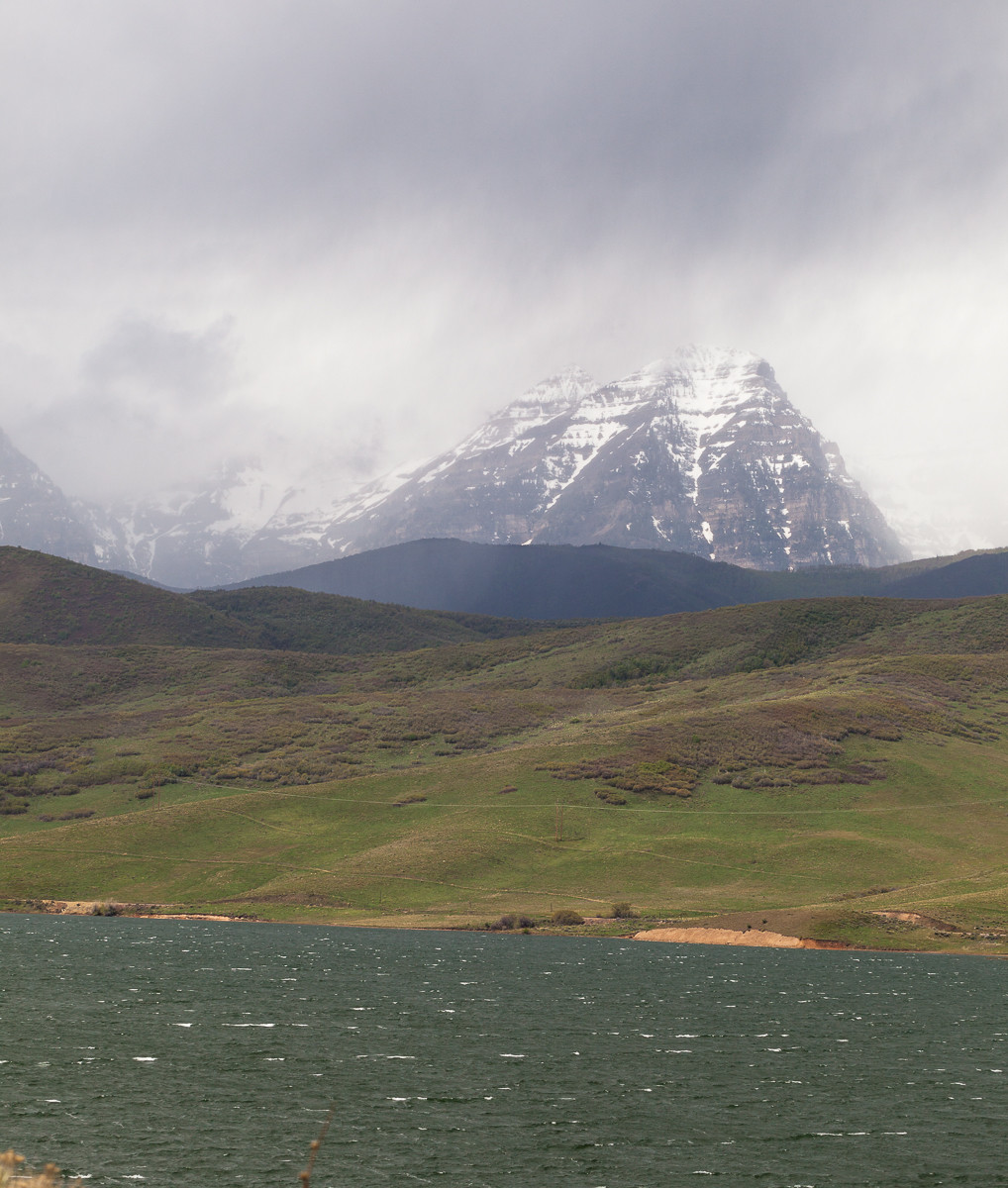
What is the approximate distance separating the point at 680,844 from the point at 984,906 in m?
31.9

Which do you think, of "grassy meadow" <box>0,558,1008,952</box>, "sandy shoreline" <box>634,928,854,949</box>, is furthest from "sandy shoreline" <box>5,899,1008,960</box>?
"grassy meadow" <box>0,558,1008,952</box>

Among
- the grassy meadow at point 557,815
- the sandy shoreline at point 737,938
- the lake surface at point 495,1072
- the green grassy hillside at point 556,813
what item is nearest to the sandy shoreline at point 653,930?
the sandy shoreline at point 737,938

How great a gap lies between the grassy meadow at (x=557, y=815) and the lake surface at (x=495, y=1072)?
32761mm

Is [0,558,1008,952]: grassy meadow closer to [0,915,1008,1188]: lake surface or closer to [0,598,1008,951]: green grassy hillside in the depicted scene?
[0,598,1008,951]: green grassy hillside

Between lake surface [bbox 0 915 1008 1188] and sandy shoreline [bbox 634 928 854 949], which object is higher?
lake surface [bbox 0 915 1008 1188]

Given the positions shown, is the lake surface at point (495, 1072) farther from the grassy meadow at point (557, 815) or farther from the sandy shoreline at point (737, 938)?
the grassy meadow at point (557, 815)

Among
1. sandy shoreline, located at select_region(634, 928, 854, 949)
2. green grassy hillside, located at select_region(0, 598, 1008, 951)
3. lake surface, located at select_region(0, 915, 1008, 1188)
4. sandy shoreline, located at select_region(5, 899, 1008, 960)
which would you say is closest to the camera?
lake surface, located at select_region(0, 915, 1008, 1188)

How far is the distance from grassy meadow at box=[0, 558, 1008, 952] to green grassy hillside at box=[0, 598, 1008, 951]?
36 centimetres

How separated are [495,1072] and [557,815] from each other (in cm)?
8324

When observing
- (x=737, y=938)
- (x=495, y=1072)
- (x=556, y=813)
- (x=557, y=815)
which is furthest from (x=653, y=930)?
(x=495, y=1072)

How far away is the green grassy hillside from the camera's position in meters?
94.2

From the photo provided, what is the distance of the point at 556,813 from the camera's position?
379ft

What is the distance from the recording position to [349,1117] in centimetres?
2720

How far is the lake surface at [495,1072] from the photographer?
23.5 m
